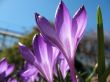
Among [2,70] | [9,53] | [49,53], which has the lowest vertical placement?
[9,53]

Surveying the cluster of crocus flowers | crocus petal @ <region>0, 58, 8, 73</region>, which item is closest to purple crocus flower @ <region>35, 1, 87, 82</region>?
the cluster of crocus flowers

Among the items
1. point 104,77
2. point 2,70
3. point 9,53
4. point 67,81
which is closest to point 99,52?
point 104,77

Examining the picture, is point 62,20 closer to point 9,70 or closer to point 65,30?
point 65,30

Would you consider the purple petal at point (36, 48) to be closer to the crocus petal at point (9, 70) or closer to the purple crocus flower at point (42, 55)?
the purple crocus flower at point (42, 55)

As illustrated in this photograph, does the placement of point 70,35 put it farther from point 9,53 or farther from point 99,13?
point 9,53

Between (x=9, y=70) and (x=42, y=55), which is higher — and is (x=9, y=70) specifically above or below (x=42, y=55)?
below

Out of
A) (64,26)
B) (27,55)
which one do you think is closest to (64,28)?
(64,26)

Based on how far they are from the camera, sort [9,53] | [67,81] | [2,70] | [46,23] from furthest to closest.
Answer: [9,53] → [2,70] → [67,81] → [46,23]

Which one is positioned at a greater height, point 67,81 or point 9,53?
point 67,81
